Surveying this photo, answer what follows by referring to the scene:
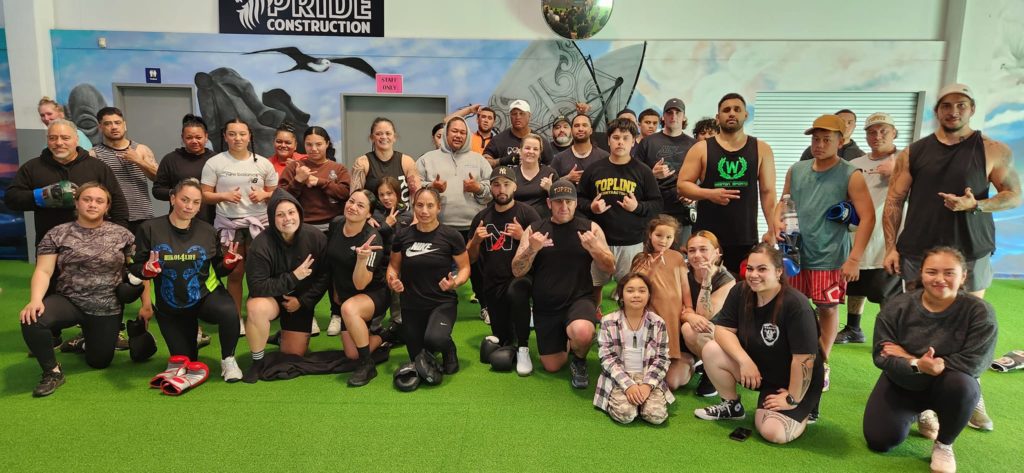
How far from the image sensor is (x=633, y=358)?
3.16m

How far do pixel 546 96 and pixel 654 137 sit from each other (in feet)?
8.26

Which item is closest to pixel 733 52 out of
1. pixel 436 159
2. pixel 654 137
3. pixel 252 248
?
pixel 654 137

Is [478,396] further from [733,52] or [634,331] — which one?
[733,52]

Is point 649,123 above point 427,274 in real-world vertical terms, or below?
above

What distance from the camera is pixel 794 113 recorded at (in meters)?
7.26

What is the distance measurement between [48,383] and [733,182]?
441 centimetres

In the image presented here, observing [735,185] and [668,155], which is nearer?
[735,185]

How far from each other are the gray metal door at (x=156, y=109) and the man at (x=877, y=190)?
7.57 meters

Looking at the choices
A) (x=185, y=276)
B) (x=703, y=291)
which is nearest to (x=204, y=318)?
(x=185, y=276)

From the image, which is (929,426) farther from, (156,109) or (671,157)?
(156,109)

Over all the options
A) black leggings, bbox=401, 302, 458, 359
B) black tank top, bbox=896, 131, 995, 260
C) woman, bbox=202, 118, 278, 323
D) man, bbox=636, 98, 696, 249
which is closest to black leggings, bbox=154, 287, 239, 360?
woman, bbox=202, 118, 278, 323

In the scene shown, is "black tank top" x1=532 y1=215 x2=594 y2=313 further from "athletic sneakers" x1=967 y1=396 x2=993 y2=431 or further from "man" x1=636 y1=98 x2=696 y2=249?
"athletic sneakers" x1=967 y1=396 x2=993 y2=431

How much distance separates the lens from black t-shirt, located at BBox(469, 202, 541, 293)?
12.7 ft

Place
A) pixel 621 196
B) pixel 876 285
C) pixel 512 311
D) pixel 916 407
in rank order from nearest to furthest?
pixel 916 407
pixel 512 311
pixel 621 196
pixel 876 285
